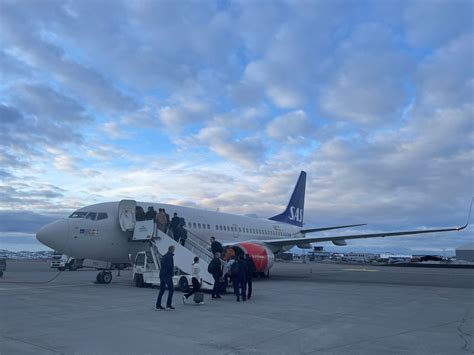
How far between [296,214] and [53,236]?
23180 mm

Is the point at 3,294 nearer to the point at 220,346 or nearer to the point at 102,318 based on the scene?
the point at 102,318

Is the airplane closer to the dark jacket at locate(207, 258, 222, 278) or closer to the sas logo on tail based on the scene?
the dark jacket at locate(207, 258, 222, 278)

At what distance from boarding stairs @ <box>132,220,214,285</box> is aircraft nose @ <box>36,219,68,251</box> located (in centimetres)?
269

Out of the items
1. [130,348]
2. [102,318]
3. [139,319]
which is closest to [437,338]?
[130,348]

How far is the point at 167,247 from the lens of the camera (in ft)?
50.5

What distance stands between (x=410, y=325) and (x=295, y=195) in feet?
89.3

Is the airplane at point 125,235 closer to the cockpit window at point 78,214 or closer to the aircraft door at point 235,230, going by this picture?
the cockpit window at point 78,214

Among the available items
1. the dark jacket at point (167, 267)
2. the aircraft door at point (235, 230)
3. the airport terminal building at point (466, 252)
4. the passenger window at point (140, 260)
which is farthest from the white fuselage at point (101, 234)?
the airport terminal building at point (466, 252)

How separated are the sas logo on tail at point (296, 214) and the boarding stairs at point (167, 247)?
60.5 ft

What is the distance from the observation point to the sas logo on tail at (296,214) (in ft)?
113

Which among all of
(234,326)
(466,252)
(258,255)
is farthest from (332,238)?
(466,252)

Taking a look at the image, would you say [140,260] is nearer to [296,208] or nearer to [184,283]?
[184,283]

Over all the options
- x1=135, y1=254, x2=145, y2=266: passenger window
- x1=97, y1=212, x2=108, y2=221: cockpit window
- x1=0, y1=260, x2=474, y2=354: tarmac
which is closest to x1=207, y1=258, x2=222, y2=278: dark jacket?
x1=0, y1=260, x2=474, y2=354: tarmac

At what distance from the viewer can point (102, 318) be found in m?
8.36
